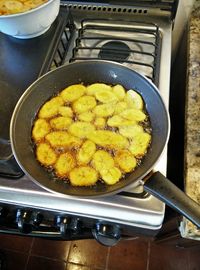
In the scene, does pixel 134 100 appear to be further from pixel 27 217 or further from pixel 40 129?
pixel 27 217

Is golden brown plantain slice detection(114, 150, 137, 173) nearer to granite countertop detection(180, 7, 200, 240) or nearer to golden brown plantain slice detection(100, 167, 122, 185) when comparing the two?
golden brown plantain slice detection(100, 167, 122, 185)

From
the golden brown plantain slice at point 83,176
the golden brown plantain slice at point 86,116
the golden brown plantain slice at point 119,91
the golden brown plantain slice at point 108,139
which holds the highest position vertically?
the golden brown plantain slice at point 119,91

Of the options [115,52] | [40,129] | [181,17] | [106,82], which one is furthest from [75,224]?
[181,17]

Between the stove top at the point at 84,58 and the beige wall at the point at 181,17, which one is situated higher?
the beige wall at the point at 181,17

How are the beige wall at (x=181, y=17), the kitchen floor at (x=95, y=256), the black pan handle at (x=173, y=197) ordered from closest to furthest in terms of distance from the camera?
the black pan handle at (x=173, y=197)
the beige wall at (x=181, y=17)
the kitchen floor at (x=95, y=256)

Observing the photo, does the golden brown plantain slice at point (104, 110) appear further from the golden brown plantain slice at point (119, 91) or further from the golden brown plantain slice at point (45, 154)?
the golden brown plantain slice at point (45, 154)

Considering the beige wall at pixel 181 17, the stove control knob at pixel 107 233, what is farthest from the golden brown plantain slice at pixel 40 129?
the beige wall at pixel 181 17

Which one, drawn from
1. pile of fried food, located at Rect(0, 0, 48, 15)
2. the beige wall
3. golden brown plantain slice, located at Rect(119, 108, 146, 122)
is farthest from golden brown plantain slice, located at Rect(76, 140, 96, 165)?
the beige wall
